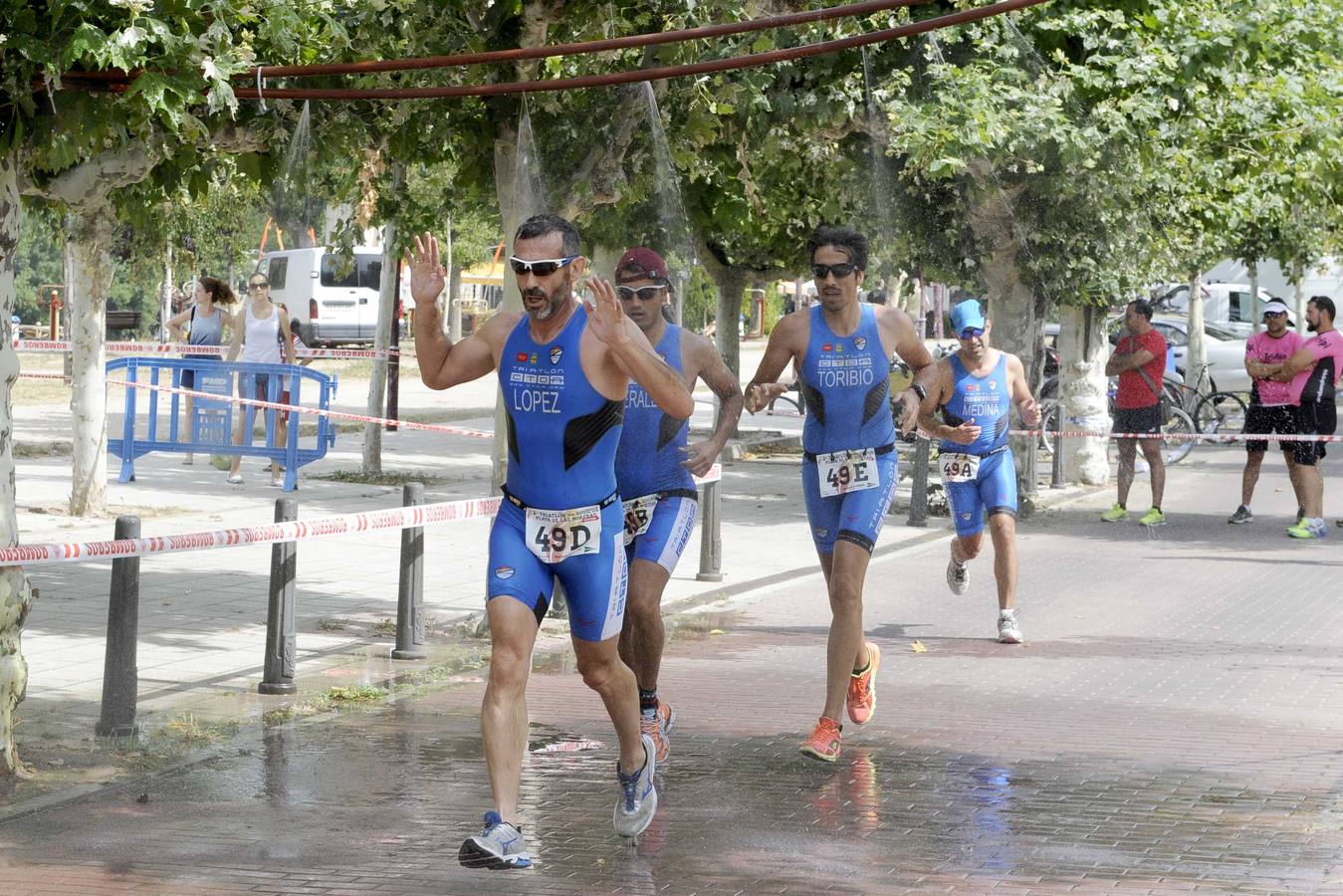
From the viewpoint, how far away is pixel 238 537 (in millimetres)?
7660

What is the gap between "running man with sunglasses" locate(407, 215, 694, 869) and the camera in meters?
5.61

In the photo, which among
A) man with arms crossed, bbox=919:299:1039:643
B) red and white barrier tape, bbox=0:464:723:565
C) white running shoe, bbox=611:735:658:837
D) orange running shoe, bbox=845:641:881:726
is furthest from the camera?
man with arms crossed, bbox=919:299:1039:643

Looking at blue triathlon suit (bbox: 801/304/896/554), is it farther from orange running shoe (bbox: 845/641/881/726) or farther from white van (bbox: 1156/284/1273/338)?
white van (bbox: 1156/284/1273/338)

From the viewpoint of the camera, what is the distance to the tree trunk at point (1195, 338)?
29547 millimetres

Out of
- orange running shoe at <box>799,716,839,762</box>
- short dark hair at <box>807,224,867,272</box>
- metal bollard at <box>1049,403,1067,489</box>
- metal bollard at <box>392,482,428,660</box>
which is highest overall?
short dark hair at <box>807,224,867,272</box>

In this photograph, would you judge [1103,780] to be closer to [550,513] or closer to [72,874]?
[550,513]

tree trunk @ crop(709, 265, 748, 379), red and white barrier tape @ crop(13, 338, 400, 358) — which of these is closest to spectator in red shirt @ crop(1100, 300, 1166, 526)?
red and white barrier tape @ crop(13, 338, 400, 358)

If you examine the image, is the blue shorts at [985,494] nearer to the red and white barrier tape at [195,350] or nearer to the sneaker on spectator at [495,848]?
the red and white barrier tape at [195,350]

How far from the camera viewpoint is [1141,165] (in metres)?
16.3

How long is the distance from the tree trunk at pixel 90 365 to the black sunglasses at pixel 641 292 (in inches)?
327

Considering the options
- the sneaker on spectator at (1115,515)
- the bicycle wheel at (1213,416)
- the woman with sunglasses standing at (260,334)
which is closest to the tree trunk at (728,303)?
the bicycle wheel at (1213,416)

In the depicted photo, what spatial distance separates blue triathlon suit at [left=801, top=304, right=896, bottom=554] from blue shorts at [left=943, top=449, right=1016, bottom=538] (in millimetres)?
2813

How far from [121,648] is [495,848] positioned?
2631mm

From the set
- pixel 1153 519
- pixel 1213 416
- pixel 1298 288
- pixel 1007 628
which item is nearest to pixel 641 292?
pixel 1007 628
